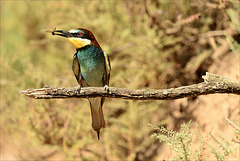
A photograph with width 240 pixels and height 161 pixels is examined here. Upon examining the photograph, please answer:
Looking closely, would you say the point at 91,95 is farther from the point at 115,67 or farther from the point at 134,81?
the point at 115,67

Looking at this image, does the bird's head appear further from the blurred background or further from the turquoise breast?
the blurred background

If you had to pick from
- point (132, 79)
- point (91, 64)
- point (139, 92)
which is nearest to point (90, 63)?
point (91, 64)

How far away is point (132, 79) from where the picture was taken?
131 inches

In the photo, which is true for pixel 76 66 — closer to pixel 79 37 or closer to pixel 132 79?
pixel 79 37

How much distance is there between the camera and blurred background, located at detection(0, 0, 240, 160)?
3018mm

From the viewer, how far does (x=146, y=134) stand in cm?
331

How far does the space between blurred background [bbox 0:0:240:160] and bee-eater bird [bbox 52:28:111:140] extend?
0.73 metres

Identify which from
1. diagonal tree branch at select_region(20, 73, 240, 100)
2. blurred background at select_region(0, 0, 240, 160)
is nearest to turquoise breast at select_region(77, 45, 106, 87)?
diagonal tree branch at select_region(20, 73, 240, 100)

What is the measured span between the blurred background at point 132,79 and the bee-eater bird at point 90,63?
2.39ft

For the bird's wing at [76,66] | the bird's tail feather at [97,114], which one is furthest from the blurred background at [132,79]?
the bird's wing at [76,66]

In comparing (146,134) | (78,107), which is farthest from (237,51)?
(78,107)

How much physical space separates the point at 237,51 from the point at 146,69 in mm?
1170

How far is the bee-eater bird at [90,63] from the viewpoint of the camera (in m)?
2.23

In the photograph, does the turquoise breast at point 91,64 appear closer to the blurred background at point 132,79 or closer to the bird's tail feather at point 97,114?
the bird's tail feather at point 97,114
